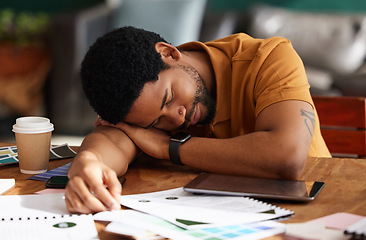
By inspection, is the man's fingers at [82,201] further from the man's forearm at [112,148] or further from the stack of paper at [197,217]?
the man's forearm at [112,148]

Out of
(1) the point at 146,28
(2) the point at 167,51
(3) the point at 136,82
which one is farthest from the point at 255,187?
(1) the point at 146,28

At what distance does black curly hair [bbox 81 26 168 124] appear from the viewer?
115cm

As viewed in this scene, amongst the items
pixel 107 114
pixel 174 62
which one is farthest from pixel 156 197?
pixel 174 62

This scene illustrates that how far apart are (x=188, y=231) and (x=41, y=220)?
0.26 metres

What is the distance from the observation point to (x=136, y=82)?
1.16 m

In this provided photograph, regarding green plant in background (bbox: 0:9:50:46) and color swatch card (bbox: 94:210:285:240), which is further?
green plant in background (bbox: 0:9:50:46)

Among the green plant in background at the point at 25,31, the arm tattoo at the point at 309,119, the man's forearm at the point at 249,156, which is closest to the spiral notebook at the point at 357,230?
the man's forearm at the point at 249,156

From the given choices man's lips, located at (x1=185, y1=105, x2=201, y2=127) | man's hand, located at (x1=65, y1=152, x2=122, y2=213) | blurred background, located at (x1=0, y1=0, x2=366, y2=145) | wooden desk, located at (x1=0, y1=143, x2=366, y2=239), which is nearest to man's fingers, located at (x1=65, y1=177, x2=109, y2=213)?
man's hand, located at (x1=65, y1=152, x2=122, y2=213)

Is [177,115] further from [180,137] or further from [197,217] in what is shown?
[197,217]

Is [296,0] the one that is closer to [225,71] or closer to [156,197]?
[225,71]

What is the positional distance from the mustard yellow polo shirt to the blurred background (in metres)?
2.03

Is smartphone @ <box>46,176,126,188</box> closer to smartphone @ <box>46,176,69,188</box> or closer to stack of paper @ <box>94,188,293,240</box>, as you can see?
smartphone @ <box>46,176,69,188</box>

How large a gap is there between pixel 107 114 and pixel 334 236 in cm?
69

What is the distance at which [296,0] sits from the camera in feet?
14.4
